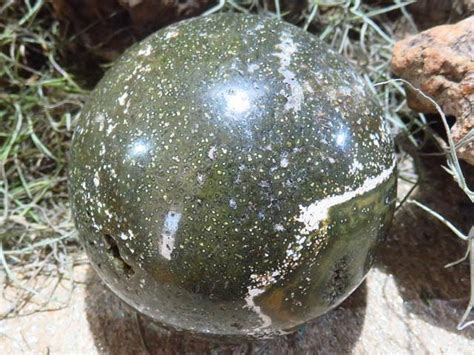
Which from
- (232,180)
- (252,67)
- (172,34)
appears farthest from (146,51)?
(232,180)

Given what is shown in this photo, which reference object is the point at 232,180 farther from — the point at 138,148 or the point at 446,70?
the point at 446,70

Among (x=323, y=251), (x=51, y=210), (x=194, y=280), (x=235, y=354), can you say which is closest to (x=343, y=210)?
(x=323, y=251)

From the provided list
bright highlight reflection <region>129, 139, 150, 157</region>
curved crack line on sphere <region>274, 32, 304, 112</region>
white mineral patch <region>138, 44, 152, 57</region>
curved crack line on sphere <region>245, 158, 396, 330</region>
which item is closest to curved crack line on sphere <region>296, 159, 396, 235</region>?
curved crack line on sphere <region>245, 158, 396, 330</region>

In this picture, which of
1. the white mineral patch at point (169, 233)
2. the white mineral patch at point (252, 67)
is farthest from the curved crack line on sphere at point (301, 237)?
the white mineral patch at point (252, 67)

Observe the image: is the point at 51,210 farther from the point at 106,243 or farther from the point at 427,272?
the point at 427,272

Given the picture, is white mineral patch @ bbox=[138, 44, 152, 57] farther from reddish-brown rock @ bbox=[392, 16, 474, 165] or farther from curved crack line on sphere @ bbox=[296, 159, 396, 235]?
reddish-brown rock @ bbox=[392, 16, 474, 165]

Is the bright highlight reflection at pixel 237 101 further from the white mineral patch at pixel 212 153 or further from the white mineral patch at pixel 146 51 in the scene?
the white mineral patch at pixel 146 51

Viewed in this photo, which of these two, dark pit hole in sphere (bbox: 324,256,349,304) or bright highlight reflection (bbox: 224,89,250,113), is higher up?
bright highlight reflection (bbox: 224,89,250,113)
